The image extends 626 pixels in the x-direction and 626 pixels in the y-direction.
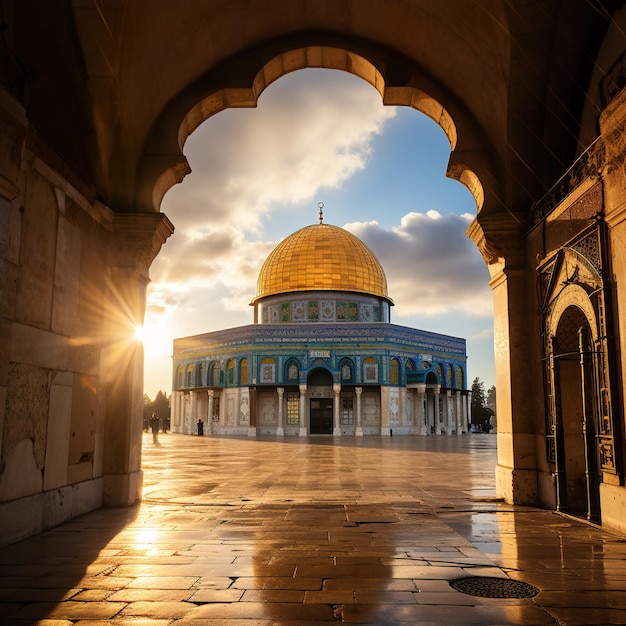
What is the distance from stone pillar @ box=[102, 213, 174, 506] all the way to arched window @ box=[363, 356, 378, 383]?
33059 millimetres

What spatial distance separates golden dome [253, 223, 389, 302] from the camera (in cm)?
4547

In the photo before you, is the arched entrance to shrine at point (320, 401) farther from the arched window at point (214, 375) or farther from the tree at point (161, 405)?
the tree at point (161, 405)

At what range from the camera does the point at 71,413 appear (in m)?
7.26

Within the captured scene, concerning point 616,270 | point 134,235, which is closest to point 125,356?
point 134,235

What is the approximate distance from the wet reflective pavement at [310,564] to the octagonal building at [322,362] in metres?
32.3

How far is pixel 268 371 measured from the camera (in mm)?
41656

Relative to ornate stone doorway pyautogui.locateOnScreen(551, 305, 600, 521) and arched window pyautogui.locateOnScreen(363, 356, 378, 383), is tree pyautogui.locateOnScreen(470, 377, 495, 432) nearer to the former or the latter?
arched window pyautogui.locateOnScreen(363, 356, 378, 383)

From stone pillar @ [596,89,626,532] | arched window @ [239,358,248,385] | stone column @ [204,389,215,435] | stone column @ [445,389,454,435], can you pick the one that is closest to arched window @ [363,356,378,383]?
stone column @ [445,389,454,435]

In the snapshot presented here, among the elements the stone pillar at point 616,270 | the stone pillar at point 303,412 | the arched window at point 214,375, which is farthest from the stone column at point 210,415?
the stone pillar at point 616,270

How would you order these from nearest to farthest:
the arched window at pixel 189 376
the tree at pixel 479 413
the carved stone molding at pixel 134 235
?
the carved stone molding at pixel 134 235 → the arched window at pixel 189 376 → the tree at pixel 479 413

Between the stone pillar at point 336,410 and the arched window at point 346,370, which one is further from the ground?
the arched window at point 346,370

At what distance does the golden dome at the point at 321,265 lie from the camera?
45.5m

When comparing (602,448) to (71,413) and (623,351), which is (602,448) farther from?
(71,413)

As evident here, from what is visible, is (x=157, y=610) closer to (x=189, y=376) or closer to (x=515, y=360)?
(x=515, y=360)
